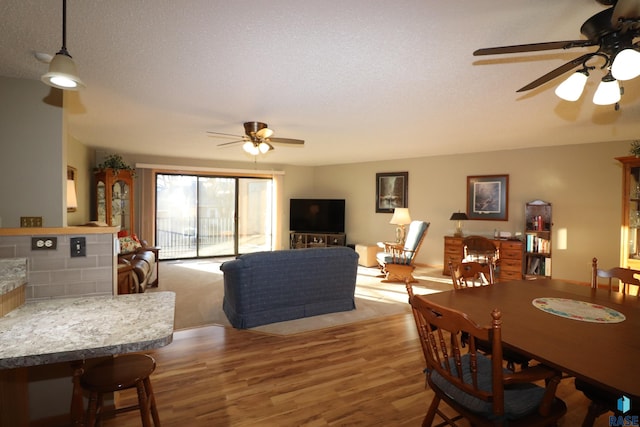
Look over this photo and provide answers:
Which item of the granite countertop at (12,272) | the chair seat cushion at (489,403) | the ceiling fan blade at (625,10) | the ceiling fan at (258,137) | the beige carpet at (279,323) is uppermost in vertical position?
the ceiling fan at (258,137)

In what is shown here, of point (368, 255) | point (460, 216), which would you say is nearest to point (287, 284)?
point (368, 255)

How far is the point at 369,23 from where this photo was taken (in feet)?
5.92

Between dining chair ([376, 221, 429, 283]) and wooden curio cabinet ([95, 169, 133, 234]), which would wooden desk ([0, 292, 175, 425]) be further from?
wooden curio cabinet ([95, 169, 133, 234])

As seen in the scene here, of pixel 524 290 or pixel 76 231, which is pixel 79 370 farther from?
pixel 524 290

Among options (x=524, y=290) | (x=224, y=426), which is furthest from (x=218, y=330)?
(x=524, y=290)

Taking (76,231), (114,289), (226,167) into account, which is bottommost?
(114,289)

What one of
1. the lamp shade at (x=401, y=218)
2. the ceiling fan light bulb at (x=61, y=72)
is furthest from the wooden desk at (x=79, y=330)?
the lamp shade at (x=401, y=218)

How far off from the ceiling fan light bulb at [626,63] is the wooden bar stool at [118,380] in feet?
8.04

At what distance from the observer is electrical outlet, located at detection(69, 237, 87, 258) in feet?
6.63

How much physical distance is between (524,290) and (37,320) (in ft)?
9.13

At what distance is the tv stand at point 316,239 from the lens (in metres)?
8.30

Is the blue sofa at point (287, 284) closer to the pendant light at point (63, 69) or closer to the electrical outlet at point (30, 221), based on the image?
the electrical outlet at point (30, 221)

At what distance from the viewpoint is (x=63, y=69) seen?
4.71ft

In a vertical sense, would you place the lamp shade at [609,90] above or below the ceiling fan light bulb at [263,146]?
below
